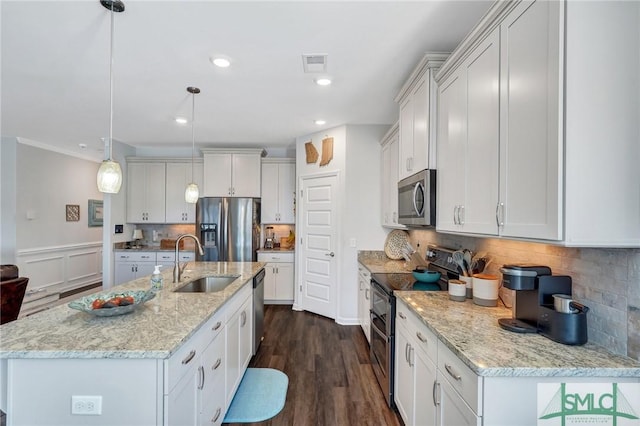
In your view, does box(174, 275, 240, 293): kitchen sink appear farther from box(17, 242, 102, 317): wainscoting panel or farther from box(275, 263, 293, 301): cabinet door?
box(17, 242, 102, 317): wainscoting panel

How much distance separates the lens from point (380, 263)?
369 centimetres

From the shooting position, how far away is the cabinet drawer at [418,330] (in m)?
1.58

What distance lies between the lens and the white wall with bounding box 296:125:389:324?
4.13m

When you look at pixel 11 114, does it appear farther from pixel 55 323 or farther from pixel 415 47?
pixel 415 47

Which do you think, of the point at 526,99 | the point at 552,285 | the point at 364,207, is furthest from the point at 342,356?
the point at 526,99

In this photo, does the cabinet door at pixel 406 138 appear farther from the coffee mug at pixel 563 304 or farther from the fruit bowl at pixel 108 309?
the fruit bowl at pixel 108 309

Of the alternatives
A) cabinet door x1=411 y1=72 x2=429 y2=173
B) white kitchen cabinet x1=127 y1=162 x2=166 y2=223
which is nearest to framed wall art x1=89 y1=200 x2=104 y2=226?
white kitchen cabinet x1=127 y1=162 x2=166 y2=223

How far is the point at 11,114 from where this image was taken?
12.3 ft

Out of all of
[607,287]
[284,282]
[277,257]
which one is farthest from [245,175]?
[607,287]

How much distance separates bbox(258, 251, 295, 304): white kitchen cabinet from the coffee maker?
3.90 m

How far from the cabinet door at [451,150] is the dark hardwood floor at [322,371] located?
1496mm

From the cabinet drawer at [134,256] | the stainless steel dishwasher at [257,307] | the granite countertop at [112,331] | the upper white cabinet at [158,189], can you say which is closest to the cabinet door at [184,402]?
the granite countertop at [112,331]

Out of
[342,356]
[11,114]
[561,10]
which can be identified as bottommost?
[342,356]

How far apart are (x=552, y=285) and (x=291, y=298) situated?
417 cm
